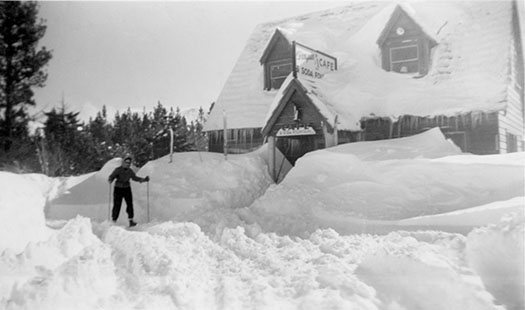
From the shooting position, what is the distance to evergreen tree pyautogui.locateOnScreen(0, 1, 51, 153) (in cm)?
745

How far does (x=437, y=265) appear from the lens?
4199 mm

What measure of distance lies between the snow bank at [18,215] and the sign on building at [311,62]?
7955mm

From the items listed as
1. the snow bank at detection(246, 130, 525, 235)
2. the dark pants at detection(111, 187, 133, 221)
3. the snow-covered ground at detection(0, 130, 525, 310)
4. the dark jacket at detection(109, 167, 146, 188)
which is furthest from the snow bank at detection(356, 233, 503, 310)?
the dark jacket at detection(109, 167, 146, 188)

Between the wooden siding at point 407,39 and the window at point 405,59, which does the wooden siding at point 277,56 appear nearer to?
the wooden siding at point 407,39

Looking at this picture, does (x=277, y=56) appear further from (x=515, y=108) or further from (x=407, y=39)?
(x=515, y=108)

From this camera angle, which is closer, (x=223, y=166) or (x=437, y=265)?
(x=437, y=265)

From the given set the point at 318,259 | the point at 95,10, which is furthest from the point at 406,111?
the point at 95,10

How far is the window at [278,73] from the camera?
14383 mm

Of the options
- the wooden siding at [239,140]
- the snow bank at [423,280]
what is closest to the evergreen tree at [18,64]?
the wooden siding at [239,140]

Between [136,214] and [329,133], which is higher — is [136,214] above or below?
below

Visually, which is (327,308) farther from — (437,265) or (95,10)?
(95,10)

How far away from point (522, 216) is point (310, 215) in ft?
12.0

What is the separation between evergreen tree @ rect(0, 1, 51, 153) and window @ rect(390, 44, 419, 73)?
35.0 ft

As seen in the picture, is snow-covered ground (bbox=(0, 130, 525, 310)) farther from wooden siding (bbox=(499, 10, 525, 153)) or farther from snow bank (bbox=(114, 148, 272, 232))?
wooden siding (bbox=(499, 10, 525, 153))
